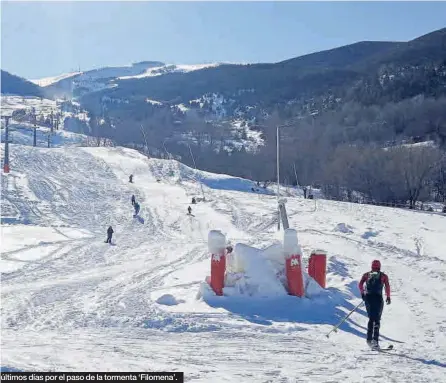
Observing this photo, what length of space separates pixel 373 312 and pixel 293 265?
345cm

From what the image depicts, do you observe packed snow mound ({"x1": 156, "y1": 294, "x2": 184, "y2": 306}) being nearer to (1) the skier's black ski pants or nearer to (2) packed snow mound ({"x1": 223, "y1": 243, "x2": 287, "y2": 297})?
(2) packed snow mound ({"x1": 223, "y1": 243, "x2": 287, "y2": 297})

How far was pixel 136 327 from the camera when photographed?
10.6 metres

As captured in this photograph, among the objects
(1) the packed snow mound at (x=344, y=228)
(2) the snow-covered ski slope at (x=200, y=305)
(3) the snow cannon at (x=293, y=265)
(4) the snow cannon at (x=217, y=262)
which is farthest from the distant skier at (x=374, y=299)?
(1) the packed snow mound at (x=344, y=228)

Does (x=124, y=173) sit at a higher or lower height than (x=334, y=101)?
lower

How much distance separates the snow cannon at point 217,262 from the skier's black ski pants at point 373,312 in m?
3.98

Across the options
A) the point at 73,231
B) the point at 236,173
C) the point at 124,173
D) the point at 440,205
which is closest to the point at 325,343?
the point at 73,231

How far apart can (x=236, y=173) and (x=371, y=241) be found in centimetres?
8547

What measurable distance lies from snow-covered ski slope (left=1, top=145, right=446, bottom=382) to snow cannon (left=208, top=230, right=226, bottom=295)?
0.51 m

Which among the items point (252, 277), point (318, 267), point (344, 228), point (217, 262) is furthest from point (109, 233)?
point (252, 277)

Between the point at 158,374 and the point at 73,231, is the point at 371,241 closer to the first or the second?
the point at 73,231

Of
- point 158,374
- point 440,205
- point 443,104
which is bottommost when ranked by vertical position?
point 440,205

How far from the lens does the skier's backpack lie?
32.4 feet

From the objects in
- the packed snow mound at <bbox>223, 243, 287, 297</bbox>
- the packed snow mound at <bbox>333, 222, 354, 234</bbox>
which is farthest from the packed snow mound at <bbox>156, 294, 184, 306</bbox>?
the packed snow mound at <bbox>333, 222, 354, 234</bbox>

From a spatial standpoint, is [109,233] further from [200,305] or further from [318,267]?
[200,305]
